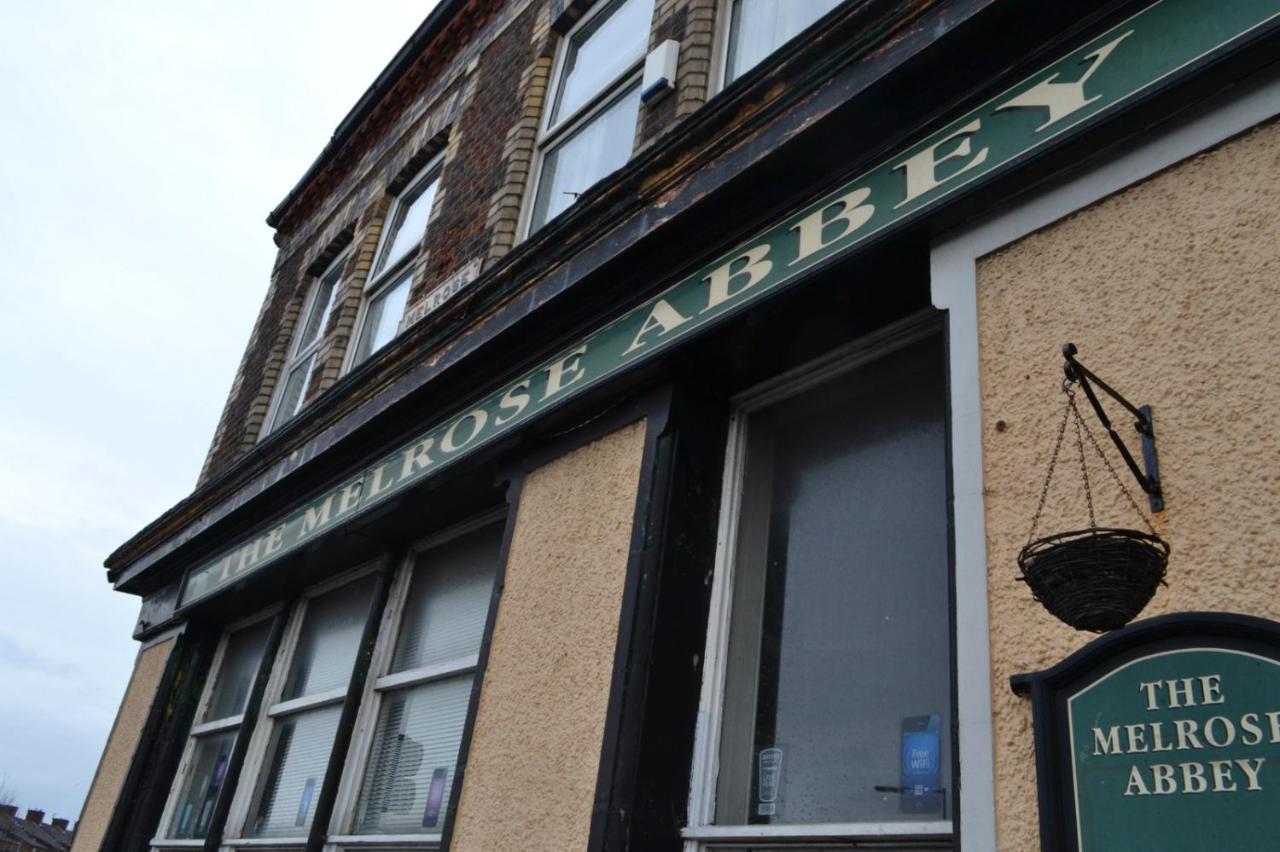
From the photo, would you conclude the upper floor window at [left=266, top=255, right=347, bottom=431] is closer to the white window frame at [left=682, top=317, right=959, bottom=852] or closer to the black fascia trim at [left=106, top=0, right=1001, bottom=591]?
the black fascia trim at [left=106, top=0, right=1001, bottom=591]

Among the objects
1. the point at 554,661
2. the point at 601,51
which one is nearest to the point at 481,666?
the point at 554,661

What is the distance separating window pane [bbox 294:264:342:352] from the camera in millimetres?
9336

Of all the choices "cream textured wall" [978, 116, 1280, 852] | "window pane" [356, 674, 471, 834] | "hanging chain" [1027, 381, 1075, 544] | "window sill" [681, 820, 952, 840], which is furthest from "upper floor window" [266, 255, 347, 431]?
"hanging chain" [1027, 381, 1075, 544]

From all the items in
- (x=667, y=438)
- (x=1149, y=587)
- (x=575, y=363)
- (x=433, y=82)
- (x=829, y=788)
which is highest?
(x=433, y=82)

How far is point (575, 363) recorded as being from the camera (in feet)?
14.6

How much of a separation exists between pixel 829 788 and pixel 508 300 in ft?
9.20

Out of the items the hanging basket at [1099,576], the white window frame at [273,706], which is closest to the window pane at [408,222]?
the white window frame at [273,706]

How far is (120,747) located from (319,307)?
4.03 meters

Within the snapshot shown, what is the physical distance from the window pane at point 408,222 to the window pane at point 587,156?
1.81 metres

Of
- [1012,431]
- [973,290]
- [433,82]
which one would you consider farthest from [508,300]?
[433,82]

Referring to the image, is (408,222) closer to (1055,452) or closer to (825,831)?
(825,831)

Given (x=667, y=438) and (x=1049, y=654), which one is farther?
(x=667, y=438)

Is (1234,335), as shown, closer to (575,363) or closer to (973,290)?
(973,290)

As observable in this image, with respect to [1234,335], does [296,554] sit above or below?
above
